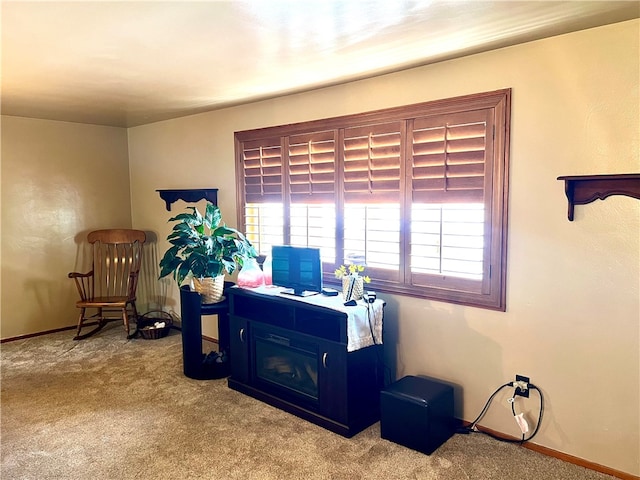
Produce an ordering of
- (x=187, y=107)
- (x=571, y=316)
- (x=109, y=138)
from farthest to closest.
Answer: (x=109, y=138)
(x=187, y=107)
(x=571, y=316)

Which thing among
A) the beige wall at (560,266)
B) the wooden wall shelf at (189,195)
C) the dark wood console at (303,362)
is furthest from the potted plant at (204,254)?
the beige wall at (560,266)

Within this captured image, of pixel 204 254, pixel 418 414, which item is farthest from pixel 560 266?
pixel 204 254

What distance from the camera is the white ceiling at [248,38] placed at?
2.09 meters

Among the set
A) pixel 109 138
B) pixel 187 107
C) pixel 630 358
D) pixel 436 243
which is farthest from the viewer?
pixel 109 138

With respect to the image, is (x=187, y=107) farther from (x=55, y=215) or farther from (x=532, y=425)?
(x=532, y=425)

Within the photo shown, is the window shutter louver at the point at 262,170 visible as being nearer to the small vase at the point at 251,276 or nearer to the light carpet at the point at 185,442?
the small vase at the point at 251,276

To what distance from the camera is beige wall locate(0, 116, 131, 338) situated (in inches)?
195

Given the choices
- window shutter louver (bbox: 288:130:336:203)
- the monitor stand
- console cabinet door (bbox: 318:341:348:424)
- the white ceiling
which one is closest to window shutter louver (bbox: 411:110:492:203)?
the white ceiling

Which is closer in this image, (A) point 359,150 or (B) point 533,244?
(B) point 533,244

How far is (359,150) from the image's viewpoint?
11.2 feet

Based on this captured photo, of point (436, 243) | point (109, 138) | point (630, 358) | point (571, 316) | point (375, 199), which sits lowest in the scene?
point (630, 358)

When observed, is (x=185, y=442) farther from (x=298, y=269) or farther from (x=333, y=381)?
(x=298, y=269)

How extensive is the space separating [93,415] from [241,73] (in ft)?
8.28

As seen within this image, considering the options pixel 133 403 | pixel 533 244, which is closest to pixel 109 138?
pixel 133 403
